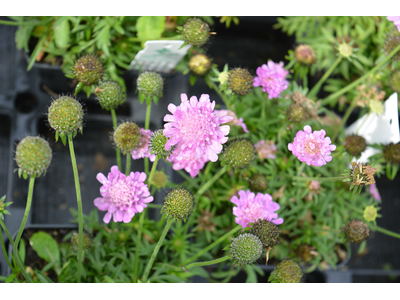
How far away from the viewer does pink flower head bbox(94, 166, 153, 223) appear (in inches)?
40.3

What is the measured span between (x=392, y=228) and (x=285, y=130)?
1.05 meters

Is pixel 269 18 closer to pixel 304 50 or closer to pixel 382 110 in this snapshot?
pixel 304 50

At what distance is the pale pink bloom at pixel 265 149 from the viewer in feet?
4.28

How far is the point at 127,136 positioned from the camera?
39.1 inches

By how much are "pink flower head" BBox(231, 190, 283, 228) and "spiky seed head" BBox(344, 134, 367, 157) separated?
1.36 feet

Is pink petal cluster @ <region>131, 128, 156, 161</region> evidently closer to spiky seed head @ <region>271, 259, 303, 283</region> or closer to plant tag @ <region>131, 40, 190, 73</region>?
plant tag @ <region>131, 40, 190, 73</region>

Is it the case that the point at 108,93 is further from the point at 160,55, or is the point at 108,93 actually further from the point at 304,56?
the point at 304,56

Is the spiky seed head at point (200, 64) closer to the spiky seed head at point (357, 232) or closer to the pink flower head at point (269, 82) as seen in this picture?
the pink flower head at point (269, 82)

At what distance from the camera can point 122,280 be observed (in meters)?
1.13

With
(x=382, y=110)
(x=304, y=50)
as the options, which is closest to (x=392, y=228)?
(x=382, y=110)

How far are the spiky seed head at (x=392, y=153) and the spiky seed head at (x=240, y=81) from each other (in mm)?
646

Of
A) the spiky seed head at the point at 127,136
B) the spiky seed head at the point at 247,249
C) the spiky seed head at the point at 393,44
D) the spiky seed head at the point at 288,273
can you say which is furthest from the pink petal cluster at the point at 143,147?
the spiky seed head at the point at 393,44

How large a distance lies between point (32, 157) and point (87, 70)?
1.20 ft

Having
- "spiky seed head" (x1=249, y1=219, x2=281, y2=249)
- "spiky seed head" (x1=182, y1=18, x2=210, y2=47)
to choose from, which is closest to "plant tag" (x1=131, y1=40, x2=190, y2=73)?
"spiky seed head" (x1=182, y1=18, x2=210, y2=47)
